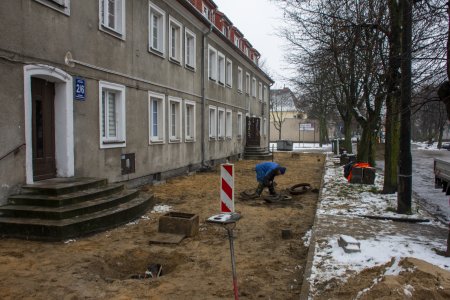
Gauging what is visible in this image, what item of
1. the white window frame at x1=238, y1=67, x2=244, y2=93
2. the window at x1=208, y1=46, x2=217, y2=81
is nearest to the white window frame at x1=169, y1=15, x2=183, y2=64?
the window at x1=208, y1=46, x2=217, y2=81

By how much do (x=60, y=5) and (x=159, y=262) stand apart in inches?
248

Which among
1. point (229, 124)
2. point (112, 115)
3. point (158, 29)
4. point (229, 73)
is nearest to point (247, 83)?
point (229, 73)

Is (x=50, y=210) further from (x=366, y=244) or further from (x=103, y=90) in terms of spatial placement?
(x=366, y=244)

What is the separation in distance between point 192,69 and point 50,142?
9869 millimetres

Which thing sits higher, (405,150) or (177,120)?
(177,120)

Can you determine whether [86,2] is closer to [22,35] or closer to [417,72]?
[22,35]

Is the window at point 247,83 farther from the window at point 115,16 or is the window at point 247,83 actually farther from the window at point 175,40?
the window at point 115,16

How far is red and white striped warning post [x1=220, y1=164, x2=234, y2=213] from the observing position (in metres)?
5.11

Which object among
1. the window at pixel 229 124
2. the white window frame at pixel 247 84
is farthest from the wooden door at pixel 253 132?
the window at pixel 229 124

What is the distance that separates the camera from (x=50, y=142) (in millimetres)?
9406

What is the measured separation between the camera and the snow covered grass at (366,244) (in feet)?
17.0

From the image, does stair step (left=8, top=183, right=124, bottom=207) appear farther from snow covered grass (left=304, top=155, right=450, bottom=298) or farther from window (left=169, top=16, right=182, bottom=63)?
window (left=169, top=16, right=182, bottom=63)

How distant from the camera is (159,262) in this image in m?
6.29

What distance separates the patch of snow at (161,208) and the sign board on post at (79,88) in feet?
10.6
